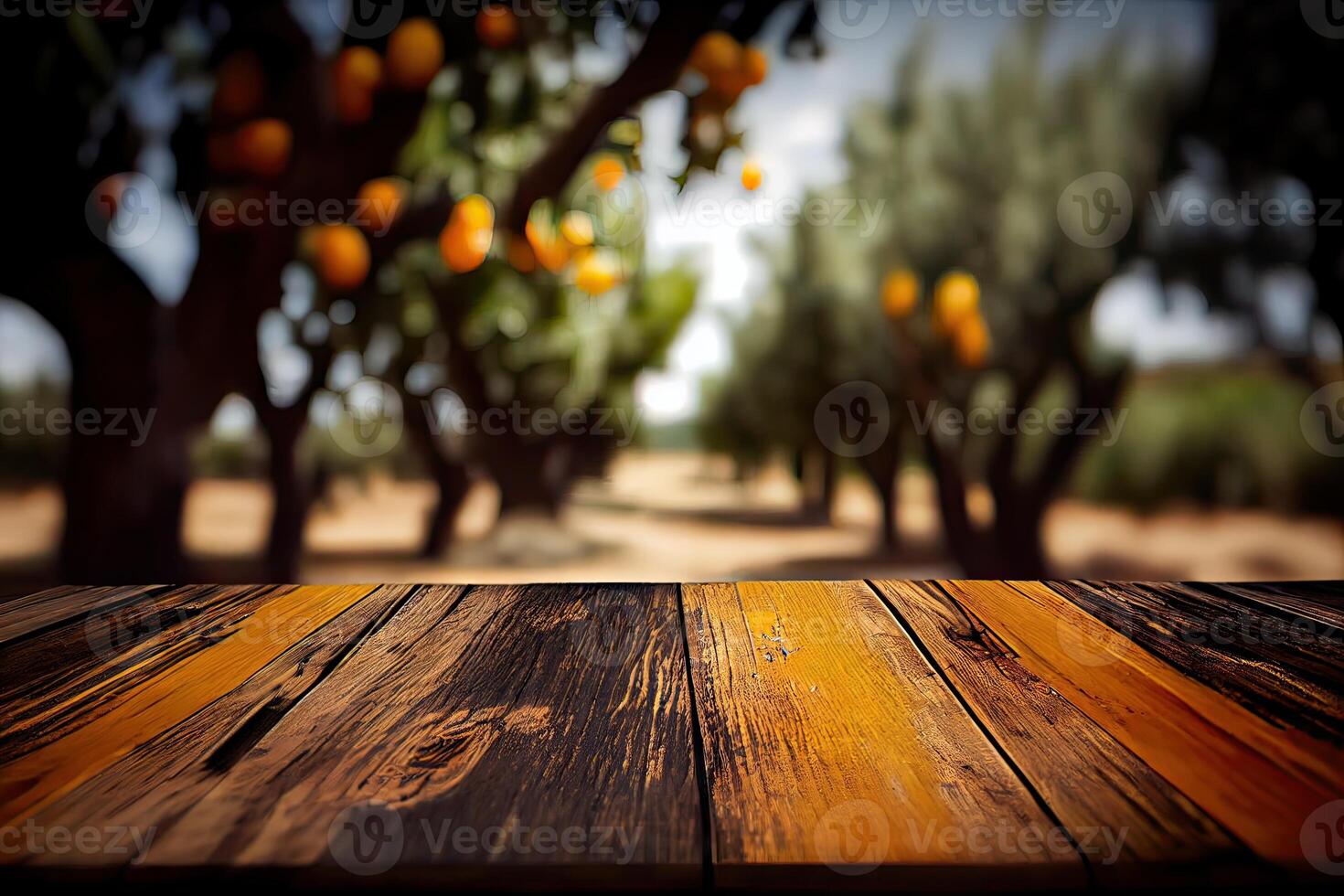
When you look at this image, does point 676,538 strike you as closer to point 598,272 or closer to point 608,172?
point 598,272

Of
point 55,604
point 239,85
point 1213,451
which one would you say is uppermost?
point 239,85

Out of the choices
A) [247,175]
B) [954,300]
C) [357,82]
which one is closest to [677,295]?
[954,300]

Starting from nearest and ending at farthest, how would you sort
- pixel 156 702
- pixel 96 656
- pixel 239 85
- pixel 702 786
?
pixel 702 786, pixel 156 702, pixel 96 656, pixel 239 85

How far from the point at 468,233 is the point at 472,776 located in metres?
1.03

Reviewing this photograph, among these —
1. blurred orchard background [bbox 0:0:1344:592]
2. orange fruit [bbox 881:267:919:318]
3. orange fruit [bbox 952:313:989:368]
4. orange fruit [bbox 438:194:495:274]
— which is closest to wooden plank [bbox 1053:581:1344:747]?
blurred orchard background [bbox 0:0:1344:592]

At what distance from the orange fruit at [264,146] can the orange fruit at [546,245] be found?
405 mm

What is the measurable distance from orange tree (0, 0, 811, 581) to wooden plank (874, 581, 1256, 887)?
0.98 m

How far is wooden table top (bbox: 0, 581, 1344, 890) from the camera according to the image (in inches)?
18.0

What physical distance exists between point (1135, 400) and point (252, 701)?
1.42 meters

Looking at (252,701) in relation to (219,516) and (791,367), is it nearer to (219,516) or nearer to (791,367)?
(219,516)

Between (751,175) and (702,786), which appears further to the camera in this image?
(751,175)

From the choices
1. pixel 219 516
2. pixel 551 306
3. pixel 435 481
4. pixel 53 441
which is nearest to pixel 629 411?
pixel 551 306

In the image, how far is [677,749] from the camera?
1.96ft

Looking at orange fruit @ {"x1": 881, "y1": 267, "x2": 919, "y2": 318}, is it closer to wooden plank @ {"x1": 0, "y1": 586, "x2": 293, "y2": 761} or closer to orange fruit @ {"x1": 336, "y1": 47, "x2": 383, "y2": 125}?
orange fruit @ {"x1": 336, "y1": 47, "x2": 383, "y2": 125}
